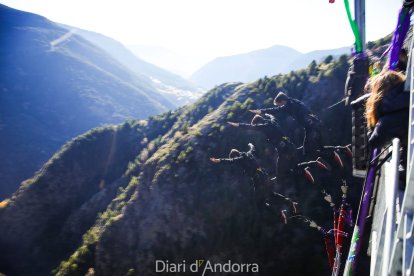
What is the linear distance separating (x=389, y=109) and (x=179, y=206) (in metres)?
40.8

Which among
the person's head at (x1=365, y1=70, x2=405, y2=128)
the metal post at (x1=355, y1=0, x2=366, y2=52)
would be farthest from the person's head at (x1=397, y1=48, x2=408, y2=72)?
the person's head at (x1=365, y1=70, x2=405, y2=128)

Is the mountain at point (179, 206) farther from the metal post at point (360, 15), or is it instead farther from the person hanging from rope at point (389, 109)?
the person hanging from rope at point (389, 109)

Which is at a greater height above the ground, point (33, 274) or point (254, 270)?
point (254, 270)

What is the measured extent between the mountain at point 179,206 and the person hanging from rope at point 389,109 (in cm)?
3533

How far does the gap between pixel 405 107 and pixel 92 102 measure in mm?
206752

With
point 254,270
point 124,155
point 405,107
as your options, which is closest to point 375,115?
point 405,107

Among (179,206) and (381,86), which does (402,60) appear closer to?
(381,86)

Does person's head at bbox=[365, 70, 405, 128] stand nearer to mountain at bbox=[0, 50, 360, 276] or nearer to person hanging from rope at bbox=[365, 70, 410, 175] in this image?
person hanging from rope at bbox=[365, 70, 410, 175]

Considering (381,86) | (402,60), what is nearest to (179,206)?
(402,60)

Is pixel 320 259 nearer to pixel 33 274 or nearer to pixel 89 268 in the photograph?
pixel 89 268

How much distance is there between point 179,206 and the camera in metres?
43.1

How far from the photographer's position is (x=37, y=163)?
433 feet

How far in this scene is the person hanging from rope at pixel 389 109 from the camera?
3.77m

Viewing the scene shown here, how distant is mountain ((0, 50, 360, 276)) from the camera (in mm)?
38406
